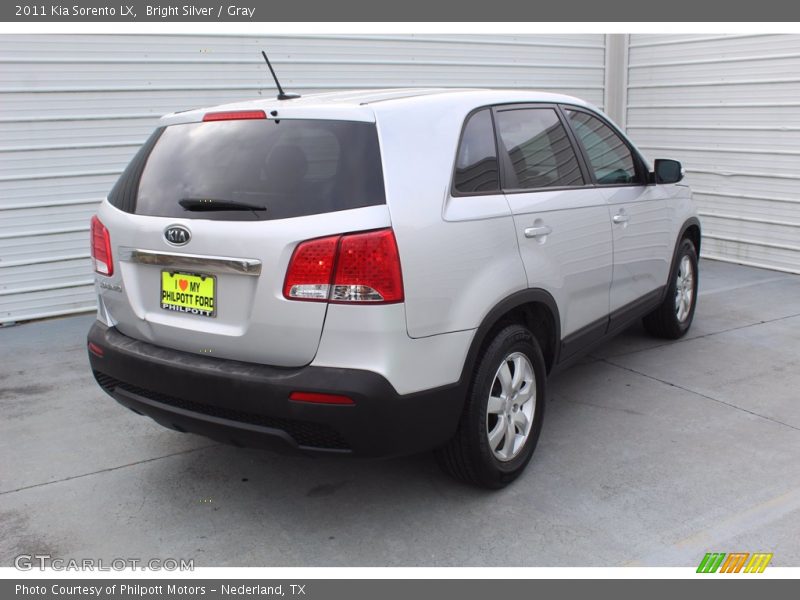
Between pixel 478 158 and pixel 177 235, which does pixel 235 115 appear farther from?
pixel 478 158

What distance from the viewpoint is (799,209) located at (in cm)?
785

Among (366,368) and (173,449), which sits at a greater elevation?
(366,368)

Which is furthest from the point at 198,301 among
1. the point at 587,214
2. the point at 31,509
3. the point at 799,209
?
the point at 799,209

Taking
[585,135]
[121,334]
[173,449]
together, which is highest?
[585,135]

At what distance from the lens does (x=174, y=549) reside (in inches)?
122

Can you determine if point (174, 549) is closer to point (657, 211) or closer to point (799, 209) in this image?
point (657, 211)

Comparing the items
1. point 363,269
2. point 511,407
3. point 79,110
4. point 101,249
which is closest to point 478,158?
point 363,269

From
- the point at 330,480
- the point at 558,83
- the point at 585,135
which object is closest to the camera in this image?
the point at 330,480

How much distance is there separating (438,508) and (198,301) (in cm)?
136

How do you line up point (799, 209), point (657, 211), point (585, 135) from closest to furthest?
point (585, 135) < point (657, 211) < point (799, 209)

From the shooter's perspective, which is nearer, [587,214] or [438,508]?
[438,508]

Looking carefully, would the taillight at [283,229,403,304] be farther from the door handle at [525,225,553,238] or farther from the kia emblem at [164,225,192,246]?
the door handle at [525,225,553,238]

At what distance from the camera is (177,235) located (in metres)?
3.04

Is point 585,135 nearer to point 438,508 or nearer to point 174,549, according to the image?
point 438,508
